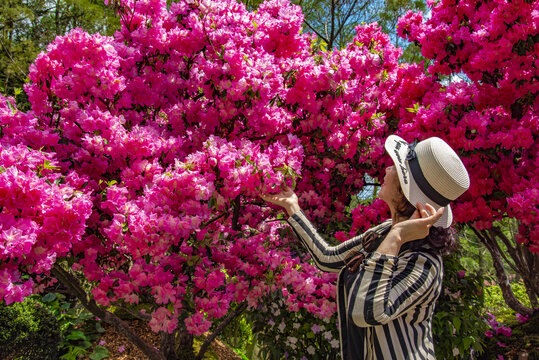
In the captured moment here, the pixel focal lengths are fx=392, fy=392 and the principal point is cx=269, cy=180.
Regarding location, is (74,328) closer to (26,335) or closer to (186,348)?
(26,335)

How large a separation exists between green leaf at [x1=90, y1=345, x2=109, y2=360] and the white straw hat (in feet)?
12.6

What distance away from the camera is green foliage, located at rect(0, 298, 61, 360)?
377 cm

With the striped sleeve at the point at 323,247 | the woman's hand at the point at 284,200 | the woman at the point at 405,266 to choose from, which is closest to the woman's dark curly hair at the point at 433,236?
the woman at the point at 405,266

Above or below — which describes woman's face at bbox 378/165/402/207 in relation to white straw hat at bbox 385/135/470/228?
below

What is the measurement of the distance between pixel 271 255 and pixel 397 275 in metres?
1.21

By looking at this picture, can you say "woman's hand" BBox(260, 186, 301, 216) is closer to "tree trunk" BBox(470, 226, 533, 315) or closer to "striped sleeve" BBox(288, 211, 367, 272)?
"striped sleeve" BBox(288, 211, 367, 272)

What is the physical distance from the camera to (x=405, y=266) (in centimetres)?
151

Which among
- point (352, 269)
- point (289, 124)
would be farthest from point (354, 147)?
point (352, 269)

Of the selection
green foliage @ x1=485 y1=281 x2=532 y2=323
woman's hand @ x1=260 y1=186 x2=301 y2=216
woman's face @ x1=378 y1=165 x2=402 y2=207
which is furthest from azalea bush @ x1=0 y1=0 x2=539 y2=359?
green foliage @ x1=485 y1=281 x2=532 y2=323

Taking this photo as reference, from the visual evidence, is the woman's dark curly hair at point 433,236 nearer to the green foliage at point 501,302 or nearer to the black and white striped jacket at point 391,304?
the black and white striped jacket at point 391,304

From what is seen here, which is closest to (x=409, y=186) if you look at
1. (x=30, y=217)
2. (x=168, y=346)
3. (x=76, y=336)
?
(x=30, y=217)

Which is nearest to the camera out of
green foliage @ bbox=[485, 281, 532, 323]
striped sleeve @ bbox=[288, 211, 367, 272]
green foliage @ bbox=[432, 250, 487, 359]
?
striped sleeve @ bbox=[288, 211, 367, 272]

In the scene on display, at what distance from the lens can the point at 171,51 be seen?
2691mm

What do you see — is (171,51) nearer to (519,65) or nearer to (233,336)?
(519,65)
